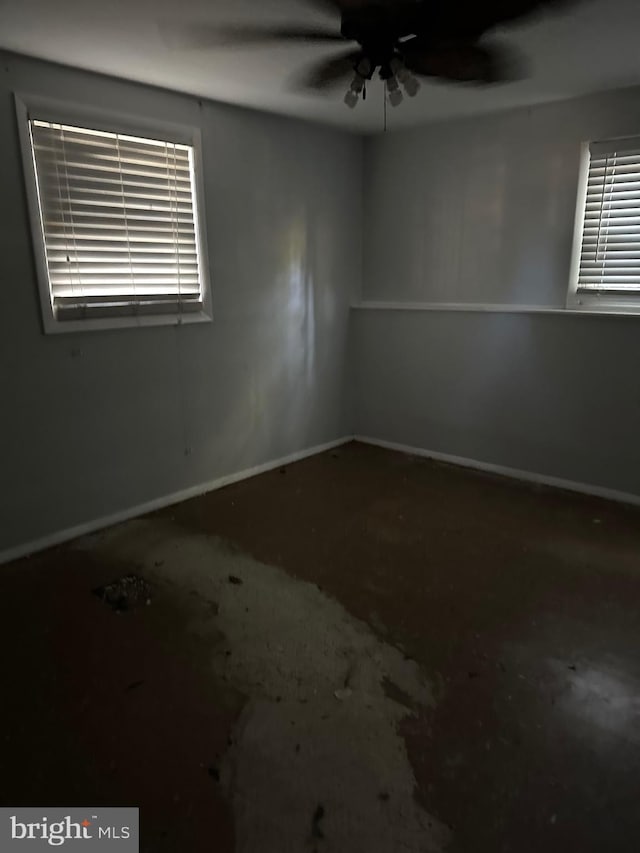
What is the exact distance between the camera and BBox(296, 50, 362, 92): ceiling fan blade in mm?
2649

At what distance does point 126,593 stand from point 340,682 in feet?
3.84

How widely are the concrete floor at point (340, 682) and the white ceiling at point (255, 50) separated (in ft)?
7.97

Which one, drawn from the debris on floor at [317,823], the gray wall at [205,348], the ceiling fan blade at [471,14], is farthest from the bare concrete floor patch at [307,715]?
the ceiling fan blade at [471,14]

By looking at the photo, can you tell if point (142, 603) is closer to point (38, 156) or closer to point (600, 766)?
point (600, 766)

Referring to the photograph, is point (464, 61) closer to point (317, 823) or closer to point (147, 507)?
point (147, 507)

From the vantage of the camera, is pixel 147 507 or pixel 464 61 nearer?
pixel 464 61

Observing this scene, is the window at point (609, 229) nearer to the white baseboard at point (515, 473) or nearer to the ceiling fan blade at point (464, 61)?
the ceiling fan blade at point (464, 61)

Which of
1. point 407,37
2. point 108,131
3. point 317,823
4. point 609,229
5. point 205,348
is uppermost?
point 407,37

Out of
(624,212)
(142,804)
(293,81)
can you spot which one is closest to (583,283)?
(624,212)

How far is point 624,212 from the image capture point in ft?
11.5

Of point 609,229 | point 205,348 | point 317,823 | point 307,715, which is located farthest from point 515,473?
point 317,823

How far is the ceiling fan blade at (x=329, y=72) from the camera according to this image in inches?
104

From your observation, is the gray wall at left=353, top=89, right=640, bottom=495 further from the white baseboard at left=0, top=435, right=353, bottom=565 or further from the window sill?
the window sill

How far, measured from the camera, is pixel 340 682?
2.12 m
